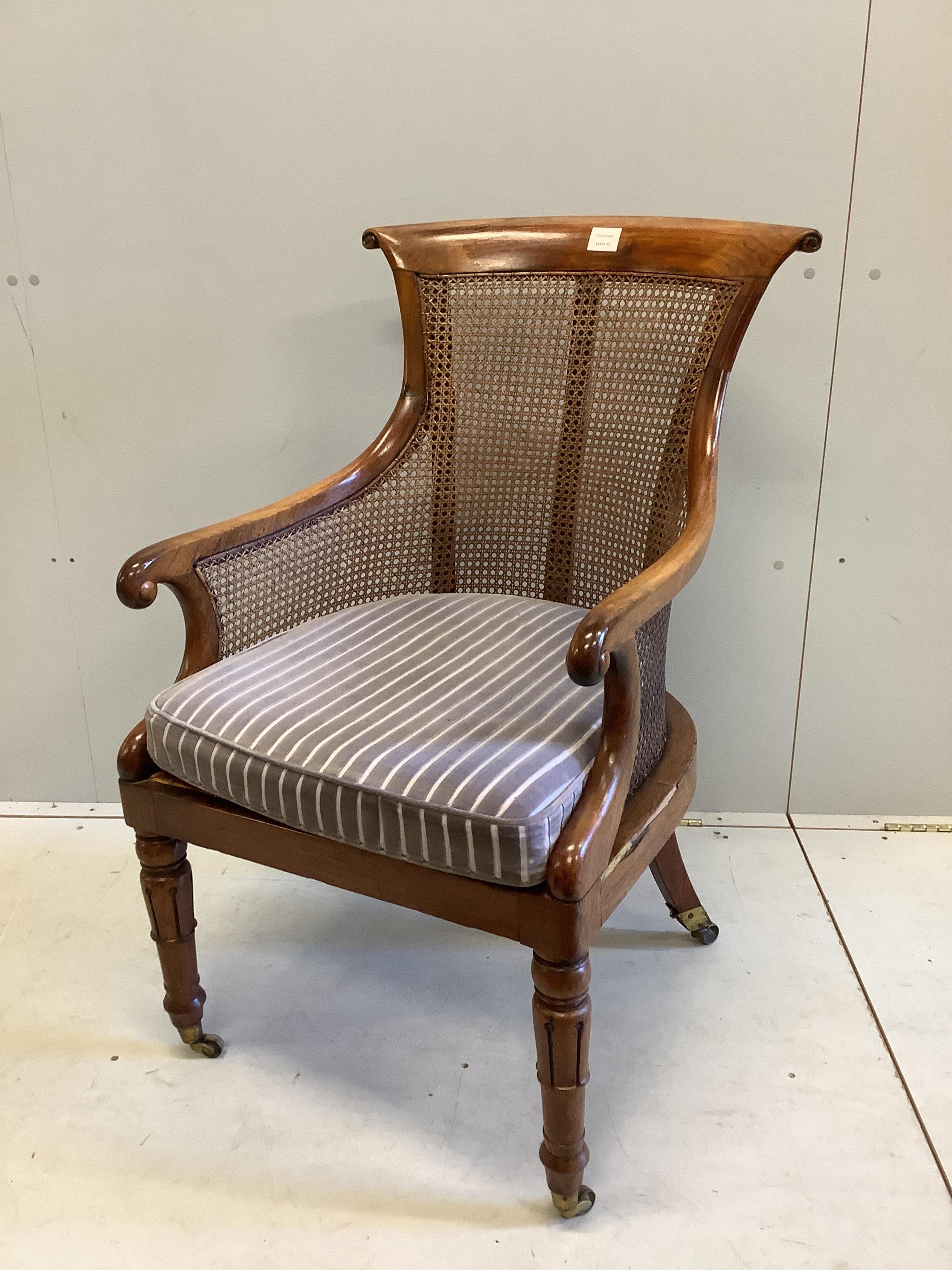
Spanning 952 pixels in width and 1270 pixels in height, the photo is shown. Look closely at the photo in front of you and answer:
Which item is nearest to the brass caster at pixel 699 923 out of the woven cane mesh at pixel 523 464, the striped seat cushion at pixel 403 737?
the woven cane mesh at pixel 523 464

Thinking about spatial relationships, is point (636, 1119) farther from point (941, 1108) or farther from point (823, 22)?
point (823, 22)

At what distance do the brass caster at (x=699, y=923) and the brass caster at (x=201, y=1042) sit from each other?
668 mm

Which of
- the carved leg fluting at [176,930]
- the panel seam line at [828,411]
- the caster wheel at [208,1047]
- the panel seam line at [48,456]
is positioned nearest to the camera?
the carved leg fluting at [176,930]

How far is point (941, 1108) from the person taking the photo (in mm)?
1249

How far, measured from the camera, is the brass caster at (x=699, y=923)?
5.01ft

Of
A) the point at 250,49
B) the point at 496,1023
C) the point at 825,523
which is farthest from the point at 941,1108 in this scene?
the point at 250,49

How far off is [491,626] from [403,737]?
0.31m

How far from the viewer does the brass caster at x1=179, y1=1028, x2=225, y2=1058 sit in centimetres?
133

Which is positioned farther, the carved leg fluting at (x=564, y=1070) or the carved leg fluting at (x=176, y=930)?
the carved leg fluting at (x=176, y=930)

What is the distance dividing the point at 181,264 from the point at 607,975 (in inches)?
48.9

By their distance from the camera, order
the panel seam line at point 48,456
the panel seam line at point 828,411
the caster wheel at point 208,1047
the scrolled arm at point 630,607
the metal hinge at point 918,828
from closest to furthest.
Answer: the scrolled arm at point 630,607 < the caster wheel at point 208,1047 < the panel seam line at point 828,411 < the panel seam line at point 48,456 < the metal hinge at point 918,828

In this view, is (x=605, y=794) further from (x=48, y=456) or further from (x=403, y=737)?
(x=48, y=456)

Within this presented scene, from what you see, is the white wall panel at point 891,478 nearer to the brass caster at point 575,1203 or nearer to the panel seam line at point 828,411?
the panel seam line at point 828,411

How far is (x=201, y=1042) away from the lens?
134 cm
